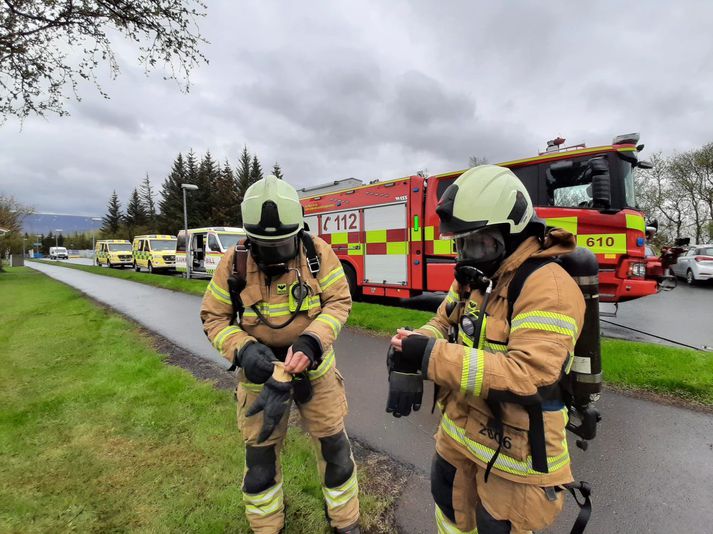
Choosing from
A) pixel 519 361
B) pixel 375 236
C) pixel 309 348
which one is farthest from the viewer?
pixel 375 236

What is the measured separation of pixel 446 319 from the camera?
67.5 inches

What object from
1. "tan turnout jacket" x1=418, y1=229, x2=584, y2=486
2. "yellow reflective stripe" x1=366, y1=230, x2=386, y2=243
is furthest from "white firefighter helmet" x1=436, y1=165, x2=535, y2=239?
"yellow reflective stripe" x1=366, y1=230, x2=386, y2=243

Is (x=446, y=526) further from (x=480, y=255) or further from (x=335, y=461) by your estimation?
(x=480, y=255)

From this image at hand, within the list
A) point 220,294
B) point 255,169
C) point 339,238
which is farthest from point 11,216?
point 220,294

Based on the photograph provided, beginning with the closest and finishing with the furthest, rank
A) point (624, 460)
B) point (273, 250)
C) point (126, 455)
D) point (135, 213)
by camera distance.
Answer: point (273, 250) → point (624, 460) → point (126, 455) → point (135, 213)

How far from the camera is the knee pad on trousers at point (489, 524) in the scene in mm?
1337

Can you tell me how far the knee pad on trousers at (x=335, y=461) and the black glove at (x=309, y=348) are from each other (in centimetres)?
48

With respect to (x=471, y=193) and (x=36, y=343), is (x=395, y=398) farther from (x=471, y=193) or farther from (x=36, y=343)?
(x=36, y=343)

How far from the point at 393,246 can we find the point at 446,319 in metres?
6.13

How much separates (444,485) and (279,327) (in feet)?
3.39

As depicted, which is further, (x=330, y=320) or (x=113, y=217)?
(x=113, y=217)

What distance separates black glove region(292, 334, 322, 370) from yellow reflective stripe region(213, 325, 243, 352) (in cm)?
35

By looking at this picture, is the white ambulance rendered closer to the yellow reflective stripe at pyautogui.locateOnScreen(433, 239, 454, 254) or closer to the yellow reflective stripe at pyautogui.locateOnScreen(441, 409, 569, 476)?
the yellow reflective stripe at pyautogui.locateOnScreen(433, 239, 454, 254)

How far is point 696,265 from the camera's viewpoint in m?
12.2
